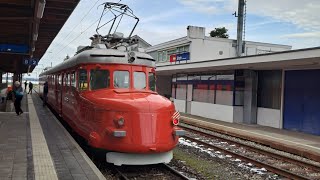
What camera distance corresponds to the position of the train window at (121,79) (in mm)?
9902

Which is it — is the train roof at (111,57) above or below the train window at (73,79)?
above

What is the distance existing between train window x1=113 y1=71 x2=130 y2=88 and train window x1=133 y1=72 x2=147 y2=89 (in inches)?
7.0

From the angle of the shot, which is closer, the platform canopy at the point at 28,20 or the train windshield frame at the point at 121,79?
the train windshield frame at the point at 121,79

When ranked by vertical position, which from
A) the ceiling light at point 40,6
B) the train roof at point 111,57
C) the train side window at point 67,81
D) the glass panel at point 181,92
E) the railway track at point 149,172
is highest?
the ceiling light at point 40,6

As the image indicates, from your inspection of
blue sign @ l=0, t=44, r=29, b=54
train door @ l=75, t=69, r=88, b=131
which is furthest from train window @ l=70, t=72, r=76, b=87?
blue sign @ l=0, t=44, r=29, b=54

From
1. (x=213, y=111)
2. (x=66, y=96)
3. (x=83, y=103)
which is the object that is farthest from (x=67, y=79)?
(x=213, y=111)

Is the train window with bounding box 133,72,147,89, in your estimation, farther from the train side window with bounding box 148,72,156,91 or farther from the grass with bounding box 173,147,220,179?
the grass with bounding box 173,147,220,179

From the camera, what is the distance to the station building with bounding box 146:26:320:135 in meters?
17.8

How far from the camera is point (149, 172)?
9500mm

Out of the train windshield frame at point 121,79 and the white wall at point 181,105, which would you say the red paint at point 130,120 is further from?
the white wall at point 181,105

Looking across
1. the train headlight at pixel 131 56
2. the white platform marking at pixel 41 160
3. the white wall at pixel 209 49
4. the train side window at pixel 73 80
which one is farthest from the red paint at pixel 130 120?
the white wall at pixel 209 49

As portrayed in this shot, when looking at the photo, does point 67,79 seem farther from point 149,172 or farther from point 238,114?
point 238,114

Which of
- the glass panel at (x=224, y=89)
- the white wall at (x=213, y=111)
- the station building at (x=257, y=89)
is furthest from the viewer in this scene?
the white wall at (x=213, y=111)

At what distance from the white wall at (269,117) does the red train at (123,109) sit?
11.5 metres
